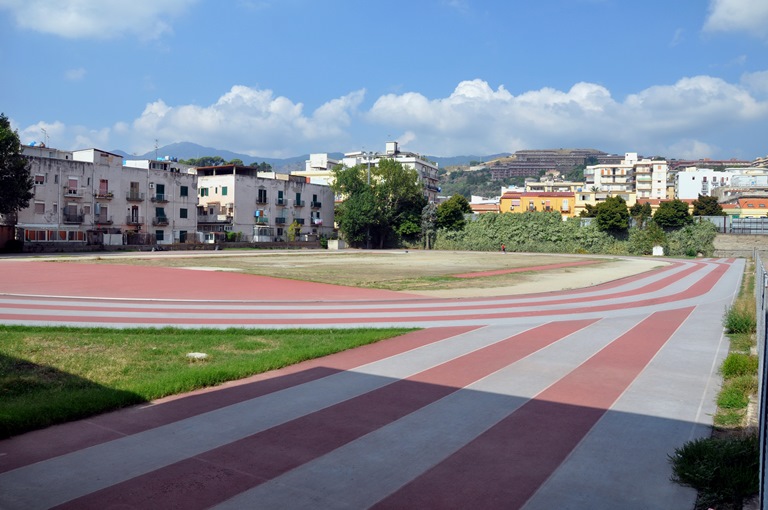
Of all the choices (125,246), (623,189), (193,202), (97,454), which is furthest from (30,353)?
(623,189)

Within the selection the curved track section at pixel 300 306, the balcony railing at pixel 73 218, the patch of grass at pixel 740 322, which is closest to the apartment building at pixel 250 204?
the balcony railing at pixel 73 218

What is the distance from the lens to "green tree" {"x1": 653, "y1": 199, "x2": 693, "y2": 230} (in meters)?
66.1

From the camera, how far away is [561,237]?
73688mm

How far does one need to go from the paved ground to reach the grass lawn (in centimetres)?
37

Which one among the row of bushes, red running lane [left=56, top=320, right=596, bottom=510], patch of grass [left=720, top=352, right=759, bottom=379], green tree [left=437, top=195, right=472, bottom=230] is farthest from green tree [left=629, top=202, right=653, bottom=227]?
red running lane [left=56, top=320, right=596, bottom=510]

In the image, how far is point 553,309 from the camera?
60.9ft

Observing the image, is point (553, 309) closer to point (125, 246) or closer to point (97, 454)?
point (97, 454)

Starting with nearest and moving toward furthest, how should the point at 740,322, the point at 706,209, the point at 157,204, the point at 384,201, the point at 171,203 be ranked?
the point at 740,322 → the point at 157,204 → the point at 171,203 → the point at 706,209 → the point at 384,201

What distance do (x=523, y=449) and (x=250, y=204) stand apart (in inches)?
2795

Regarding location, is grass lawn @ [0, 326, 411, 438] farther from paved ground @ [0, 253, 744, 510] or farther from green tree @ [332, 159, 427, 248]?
green tree @ [332, 159, 427, 248]

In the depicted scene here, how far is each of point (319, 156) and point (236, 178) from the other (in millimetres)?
64655

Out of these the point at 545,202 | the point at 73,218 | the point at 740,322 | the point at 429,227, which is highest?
the point at 545,202

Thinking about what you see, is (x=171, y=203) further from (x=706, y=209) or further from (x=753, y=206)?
(x=753, y=206)

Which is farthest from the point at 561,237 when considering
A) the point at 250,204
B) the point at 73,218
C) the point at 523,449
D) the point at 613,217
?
the point at 523,449
